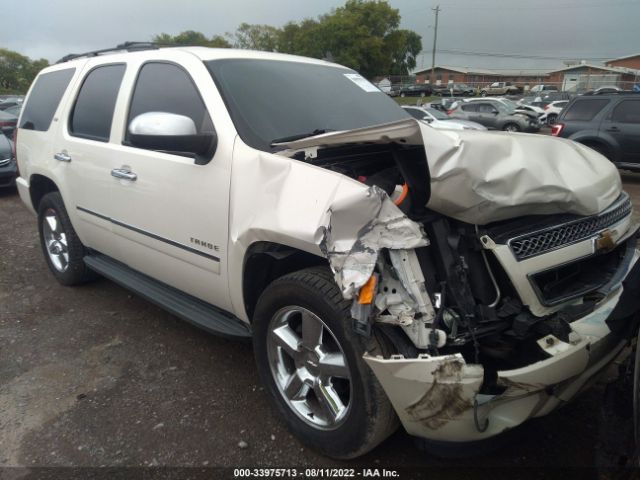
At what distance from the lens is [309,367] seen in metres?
2.36

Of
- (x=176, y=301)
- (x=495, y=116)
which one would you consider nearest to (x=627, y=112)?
(x=176, y=301)

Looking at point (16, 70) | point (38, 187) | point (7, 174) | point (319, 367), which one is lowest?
point (16, 70)

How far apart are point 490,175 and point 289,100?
4.78 ft

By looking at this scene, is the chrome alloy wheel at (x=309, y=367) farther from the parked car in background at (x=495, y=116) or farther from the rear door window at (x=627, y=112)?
the parked car in background at (x=495, y=116)

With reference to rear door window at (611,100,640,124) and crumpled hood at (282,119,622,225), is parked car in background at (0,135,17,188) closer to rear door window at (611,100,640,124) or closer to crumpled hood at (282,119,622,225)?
crumpled hood at (282,119,622,225)

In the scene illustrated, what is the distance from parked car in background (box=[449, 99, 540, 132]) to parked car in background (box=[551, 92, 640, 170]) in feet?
27.3

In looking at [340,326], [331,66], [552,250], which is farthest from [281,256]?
[331,66]

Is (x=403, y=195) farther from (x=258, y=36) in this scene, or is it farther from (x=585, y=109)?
(x=258, y=36)

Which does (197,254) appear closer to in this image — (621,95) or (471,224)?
(471,224)

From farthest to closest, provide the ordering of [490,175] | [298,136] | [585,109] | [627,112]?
[585,109], [627,112], [298,136], [490,175]

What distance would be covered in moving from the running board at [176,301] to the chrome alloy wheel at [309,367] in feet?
0.96

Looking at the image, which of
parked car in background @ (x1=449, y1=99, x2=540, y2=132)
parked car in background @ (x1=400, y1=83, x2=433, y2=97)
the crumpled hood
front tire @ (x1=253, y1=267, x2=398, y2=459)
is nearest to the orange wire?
the crumpled hood

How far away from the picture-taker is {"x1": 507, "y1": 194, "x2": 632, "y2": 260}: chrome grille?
2.00 metres

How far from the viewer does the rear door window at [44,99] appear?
4.23 m
